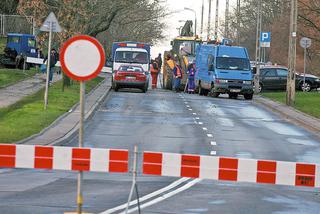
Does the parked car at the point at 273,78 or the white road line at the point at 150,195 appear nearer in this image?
the white road line at the point at 150,195

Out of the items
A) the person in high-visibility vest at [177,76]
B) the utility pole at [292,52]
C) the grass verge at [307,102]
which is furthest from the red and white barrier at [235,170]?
the person in high-visibility vest at [177,76]

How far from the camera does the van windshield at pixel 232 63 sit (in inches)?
1791

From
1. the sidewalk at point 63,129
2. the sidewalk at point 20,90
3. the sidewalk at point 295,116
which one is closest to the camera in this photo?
the sidewalk at point 63,129

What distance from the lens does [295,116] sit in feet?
108

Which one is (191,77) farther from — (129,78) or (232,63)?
(129,78)

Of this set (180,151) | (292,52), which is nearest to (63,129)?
(180,151)

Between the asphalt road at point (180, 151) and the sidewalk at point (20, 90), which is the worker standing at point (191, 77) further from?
the sidewalk at point (20, 90)

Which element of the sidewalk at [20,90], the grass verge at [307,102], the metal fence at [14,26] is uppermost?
the metal fence at [14,26]

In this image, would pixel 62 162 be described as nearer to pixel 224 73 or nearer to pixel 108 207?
pixel 108 207

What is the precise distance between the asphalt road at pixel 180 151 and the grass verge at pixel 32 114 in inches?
48.8

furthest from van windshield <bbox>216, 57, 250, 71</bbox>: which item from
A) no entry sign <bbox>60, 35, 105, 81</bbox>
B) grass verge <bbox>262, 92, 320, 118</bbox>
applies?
no entry sign <bbox>60, 35, 105, 81</bbox>

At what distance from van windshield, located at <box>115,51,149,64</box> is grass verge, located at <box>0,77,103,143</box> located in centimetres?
845

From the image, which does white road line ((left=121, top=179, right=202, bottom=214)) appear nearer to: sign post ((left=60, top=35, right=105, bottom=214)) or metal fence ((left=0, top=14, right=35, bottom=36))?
sign post ((left=60, top=35, right=105, bottom=214))

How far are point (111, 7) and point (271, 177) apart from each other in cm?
3645
